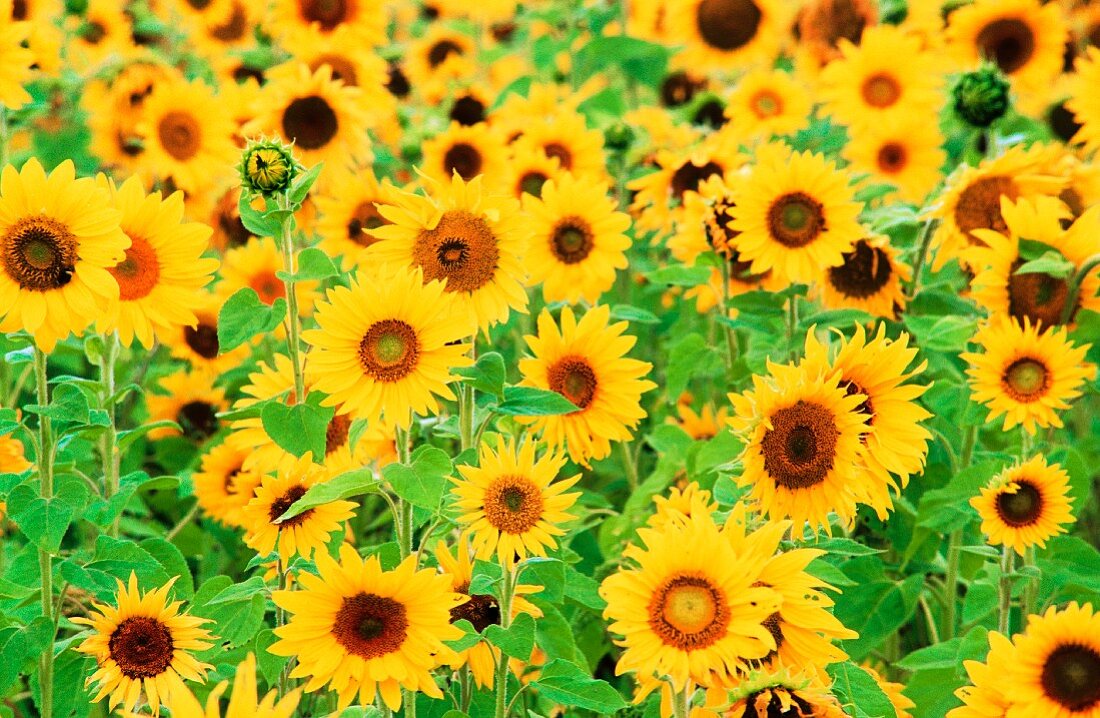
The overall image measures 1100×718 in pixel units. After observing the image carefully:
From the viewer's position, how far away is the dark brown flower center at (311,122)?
11.3ft

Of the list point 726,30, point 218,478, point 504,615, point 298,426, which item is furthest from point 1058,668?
point 726,30

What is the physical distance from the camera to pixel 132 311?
2.14m

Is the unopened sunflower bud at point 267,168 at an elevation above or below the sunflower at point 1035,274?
below

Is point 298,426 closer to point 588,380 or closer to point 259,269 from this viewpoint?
point 588,380

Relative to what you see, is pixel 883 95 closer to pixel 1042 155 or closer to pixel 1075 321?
pixel 1042 155

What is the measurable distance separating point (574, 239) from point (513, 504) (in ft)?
3.27

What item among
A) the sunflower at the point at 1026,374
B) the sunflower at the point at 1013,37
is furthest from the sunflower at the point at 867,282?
the sunflower at the point at 1013,37

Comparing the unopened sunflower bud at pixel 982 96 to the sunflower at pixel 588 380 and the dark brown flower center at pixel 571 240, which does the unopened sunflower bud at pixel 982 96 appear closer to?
the dark brown flower center at pixel 571 240

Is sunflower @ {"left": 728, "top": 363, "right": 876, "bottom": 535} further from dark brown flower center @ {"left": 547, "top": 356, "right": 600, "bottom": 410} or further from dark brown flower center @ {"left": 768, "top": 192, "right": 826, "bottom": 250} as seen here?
dark brown flower center @ {"left": 768, "top": 192, "right": 826, "bottom": 250}

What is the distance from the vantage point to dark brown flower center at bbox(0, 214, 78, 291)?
6.41 ft

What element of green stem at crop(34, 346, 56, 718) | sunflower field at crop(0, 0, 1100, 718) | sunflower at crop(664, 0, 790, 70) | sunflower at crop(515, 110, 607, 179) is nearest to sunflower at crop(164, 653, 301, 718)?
sunflower field at crop(0, 0, 1100, 718)

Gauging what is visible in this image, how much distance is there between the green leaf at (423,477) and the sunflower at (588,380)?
0.48 meters

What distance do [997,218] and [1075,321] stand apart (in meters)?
0.28

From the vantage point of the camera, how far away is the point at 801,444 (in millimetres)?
1951
